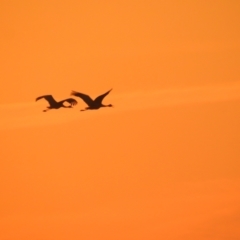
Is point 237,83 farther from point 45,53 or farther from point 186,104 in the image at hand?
point 45,53

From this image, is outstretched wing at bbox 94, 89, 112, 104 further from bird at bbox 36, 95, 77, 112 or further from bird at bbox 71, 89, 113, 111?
bird at bbox 36, 95, 77, 112

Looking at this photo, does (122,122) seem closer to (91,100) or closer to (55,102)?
(91,100)

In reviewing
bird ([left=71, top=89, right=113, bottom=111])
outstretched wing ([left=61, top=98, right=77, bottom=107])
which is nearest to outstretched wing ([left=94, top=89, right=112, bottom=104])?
bird ([left=71, top=89, right=113, bottom=111])

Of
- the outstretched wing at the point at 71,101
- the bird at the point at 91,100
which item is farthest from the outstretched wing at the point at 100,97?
the outstretched wing at the point at 71,101

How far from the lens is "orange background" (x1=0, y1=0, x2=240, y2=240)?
1525 millimetres

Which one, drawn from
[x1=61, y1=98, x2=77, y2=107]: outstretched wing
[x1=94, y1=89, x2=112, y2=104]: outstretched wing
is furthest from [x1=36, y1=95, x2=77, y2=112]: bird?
[x1=94, y1=89, x2=112, y2=104]: outstretched wing

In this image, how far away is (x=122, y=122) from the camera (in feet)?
5.14

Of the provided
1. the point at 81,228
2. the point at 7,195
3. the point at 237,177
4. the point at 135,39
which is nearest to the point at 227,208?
the point at 237,177

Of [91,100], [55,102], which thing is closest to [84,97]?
[91,100]

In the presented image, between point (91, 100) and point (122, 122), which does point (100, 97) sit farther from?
point (122, 122)

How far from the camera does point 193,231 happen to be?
1635mm

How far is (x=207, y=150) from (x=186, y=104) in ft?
0.95

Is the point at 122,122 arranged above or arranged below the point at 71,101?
below

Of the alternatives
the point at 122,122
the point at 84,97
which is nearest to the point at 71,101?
the point at 84,97
